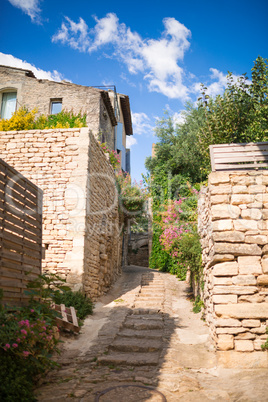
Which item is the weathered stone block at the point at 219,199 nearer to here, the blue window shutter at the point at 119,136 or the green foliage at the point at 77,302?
the green foliage at the point at 77,302

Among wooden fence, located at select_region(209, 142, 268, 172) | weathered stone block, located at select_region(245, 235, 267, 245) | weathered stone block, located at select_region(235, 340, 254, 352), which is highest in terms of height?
wooden fence, located at select_region(209, 142, 268, 172)

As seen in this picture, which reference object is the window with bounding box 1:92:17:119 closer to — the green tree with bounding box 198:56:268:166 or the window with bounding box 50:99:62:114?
the window with bounding box 50:99:62:114

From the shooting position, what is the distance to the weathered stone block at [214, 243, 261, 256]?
4.81 meters

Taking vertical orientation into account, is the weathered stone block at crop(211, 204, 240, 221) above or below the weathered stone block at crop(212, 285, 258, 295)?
above

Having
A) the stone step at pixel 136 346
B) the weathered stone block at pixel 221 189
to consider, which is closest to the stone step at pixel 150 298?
the stone step at pixel 136 346

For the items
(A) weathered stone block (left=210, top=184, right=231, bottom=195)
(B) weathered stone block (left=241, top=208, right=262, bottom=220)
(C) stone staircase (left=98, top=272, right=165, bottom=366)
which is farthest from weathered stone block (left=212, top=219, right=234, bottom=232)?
(C) stone staircase (left=98, top=272, right=165, bottom=366)

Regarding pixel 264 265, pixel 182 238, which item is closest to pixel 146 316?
pixel 182 238

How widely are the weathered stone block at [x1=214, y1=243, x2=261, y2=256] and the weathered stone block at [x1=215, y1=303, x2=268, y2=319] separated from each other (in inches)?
29.7

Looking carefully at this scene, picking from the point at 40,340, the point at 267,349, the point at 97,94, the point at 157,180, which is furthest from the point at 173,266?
the point at 40,340

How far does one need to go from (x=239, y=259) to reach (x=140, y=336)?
8.27 feet

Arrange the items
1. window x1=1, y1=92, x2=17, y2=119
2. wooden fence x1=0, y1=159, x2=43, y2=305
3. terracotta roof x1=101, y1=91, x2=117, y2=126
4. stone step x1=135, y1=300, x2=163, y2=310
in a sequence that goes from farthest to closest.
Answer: window x1=1, y1=92, x2=17, y2=119, terracotta roof x1=101, y1=91, x2=117, y2=126, stone step x1=135, y1=300, x2=163, y2=310, wooden fence x1=0, y1=159, x2=43, y2=305

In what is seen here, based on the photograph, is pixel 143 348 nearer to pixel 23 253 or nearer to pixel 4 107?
pixel 23 253

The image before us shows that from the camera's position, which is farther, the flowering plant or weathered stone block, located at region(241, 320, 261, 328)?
the flowering plant

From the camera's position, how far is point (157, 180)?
17.4m
